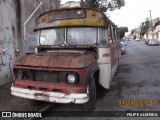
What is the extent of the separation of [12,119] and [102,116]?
2101 mm

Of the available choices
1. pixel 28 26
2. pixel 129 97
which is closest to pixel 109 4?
pixel 28 26

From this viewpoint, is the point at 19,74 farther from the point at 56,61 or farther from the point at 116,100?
the point at 116,100

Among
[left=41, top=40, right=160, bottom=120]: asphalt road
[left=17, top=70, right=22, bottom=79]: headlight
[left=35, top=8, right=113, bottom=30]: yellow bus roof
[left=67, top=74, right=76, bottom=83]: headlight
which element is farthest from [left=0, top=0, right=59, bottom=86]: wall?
[left=67, top=74, right=76, bottom=83]: headlight

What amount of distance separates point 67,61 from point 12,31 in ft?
18.2

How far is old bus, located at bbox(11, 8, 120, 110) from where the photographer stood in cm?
536

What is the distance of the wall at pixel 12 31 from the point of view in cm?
942

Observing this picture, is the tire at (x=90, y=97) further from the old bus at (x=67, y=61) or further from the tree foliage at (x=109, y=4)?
the tree foliage at (x=109, y=4)

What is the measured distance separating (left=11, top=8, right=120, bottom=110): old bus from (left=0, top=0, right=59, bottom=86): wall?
258 centimetres

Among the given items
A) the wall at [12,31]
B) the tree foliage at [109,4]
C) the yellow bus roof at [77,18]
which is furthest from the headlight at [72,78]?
the tree foliage at [109,4]

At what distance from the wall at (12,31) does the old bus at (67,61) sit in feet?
8.45

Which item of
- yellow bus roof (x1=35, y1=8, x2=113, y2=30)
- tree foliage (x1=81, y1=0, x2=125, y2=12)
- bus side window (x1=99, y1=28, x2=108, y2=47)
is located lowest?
bus side window (x1=99, y1=28, x2=108, y2=47)

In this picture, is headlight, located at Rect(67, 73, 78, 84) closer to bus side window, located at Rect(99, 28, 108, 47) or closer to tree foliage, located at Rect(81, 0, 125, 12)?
bus side window, located at Rect(99, 28, 108, 47)

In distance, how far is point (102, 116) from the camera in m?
5.99

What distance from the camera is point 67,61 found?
5383 millimetres
